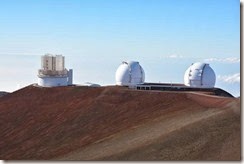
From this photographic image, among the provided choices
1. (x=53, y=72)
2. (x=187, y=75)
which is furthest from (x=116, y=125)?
(x=53, y=72)

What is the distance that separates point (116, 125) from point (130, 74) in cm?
1240

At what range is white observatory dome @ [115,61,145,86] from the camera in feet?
149

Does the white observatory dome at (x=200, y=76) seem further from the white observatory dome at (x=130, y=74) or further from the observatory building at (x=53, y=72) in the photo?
the observatory building at (x=53, y=72)

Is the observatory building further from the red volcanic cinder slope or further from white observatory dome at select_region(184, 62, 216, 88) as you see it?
white observatory dome at select_region(184, 62, 216, 88)

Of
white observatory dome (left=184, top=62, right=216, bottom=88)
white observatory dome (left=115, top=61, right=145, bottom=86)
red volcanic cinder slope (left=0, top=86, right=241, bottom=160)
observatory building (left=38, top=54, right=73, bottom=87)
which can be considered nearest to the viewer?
red volcanic cinder slope (left=0, top=86, right=241, bottom=160)

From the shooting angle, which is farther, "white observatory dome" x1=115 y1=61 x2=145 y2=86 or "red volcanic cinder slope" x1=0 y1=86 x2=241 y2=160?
"white observatory dome" x1=115 y1=61 x2=145 y2=86

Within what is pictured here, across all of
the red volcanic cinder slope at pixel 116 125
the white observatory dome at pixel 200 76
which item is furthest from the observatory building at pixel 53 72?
the white observatory dome at pixel 200 76

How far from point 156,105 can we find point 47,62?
1730 cm

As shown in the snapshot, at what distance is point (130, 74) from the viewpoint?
45.2 metres

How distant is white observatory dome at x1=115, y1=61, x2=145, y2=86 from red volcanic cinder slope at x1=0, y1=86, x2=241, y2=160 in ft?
12.1

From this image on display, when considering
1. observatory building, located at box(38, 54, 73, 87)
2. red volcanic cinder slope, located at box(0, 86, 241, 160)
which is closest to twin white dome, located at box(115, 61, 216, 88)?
red volcanic cinder slope, located at box(0, 86, 241, 160)

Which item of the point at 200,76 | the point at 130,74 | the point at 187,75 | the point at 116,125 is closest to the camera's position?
the point at 116,125

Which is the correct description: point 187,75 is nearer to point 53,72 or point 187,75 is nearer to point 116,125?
point 116,125

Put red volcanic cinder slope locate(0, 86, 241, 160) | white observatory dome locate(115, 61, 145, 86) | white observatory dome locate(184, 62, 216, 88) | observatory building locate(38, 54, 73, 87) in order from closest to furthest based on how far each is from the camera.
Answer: red volcanic cinder slope locate(0, 86, 241, 160)
white observatory dome locate(184, 62, 216, 88)
white observatory dome locate(115, 61, 145, 86)
observatory building locate(38, 54, 73, 87)
